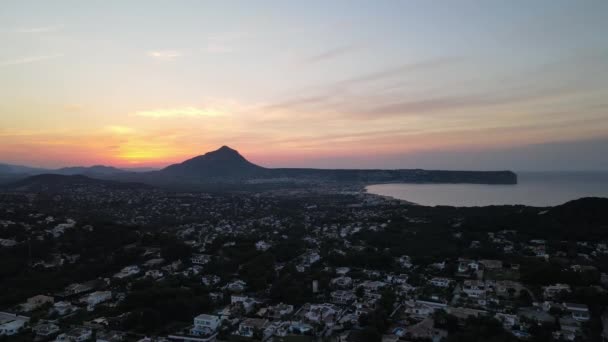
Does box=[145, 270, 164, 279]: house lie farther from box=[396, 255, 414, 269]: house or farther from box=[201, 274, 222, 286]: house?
box=[396, 255, 414, 269]: house

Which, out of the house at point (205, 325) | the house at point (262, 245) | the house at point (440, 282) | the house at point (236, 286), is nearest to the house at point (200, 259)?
the house at point (262, 245)

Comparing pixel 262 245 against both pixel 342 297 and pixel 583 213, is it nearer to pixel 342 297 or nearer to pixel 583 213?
pixel 342 297

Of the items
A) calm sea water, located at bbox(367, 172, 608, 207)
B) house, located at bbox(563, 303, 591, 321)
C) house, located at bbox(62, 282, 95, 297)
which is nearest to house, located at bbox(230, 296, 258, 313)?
house, located at bbox(62, 282, 95, 297)

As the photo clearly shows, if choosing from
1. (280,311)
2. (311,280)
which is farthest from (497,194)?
(280,311)

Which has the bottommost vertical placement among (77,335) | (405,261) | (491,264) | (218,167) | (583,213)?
(77,335)

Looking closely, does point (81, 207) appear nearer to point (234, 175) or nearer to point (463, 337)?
point (463, 337)

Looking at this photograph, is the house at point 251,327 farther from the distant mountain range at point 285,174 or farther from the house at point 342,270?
the distant mountain range at point 285,174
